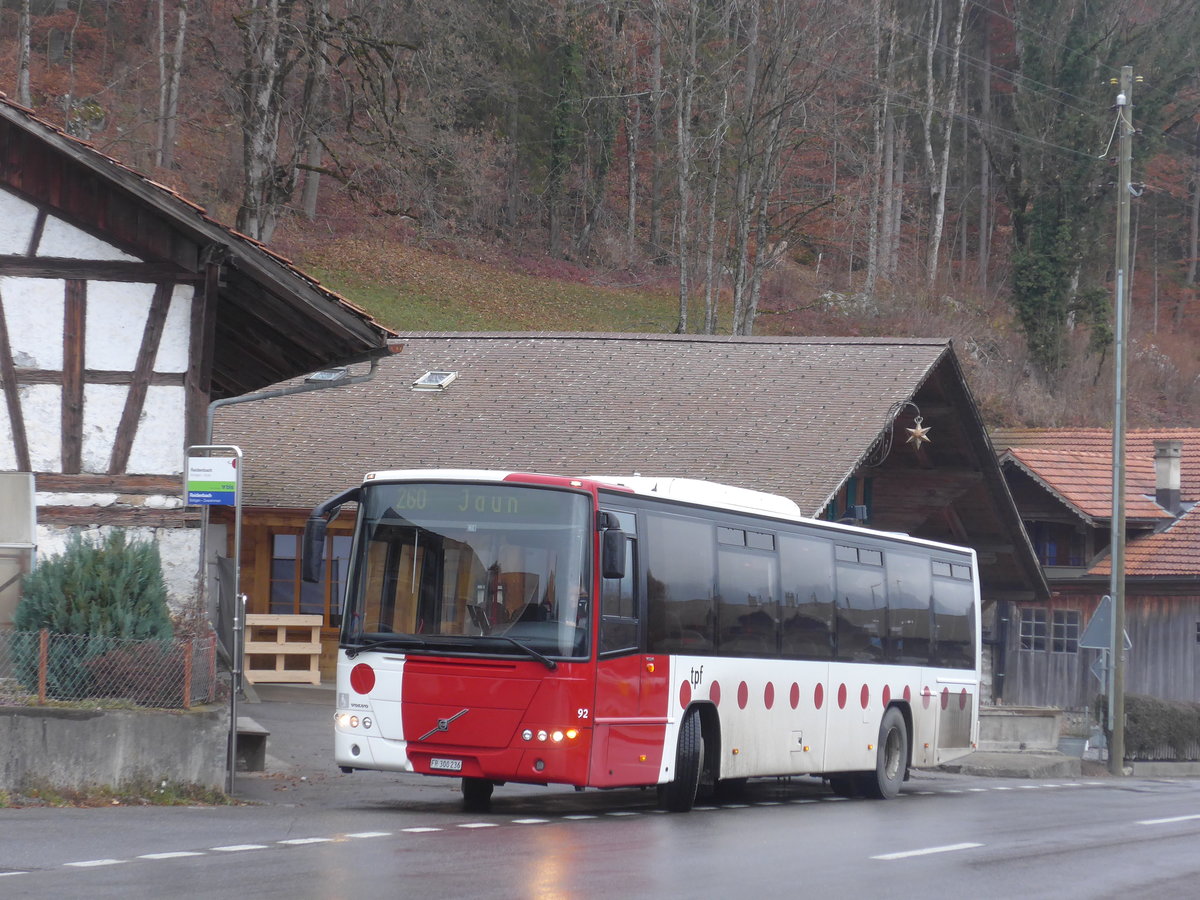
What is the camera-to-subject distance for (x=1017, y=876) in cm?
1052

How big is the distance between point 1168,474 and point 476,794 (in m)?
28.4

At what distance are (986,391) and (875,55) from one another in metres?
12.4

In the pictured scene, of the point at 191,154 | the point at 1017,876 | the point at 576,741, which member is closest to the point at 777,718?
the point at 576,741

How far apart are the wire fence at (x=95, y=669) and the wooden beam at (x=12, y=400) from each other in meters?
2.59

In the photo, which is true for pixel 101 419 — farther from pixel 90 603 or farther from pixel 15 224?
pixel 90 603

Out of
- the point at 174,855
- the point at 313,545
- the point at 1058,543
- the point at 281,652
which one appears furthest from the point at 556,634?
the point at 1058,543

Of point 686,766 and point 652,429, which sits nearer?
point 686,766

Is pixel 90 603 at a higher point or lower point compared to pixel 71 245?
lower

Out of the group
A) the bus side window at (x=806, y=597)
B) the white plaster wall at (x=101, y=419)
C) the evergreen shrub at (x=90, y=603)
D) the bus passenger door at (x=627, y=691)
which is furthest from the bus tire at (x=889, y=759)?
the white plaster wall at (x=101, y=419)

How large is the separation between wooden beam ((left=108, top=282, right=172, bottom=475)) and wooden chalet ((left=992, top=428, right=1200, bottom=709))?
82.8ft

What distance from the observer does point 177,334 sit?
15.9 m

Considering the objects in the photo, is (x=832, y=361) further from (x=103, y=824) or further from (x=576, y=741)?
(x=103, y=824)

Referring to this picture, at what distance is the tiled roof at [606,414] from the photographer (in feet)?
Answer: 81.5

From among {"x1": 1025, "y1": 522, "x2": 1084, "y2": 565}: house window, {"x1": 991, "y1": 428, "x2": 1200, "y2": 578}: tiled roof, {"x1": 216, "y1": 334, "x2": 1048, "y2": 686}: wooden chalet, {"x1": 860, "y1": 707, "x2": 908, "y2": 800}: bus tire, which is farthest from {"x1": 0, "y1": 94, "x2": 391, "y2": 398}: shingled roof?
A: {"x1": 1025, "y1": 522, "x2": 1084, "y2": 565}: house window
